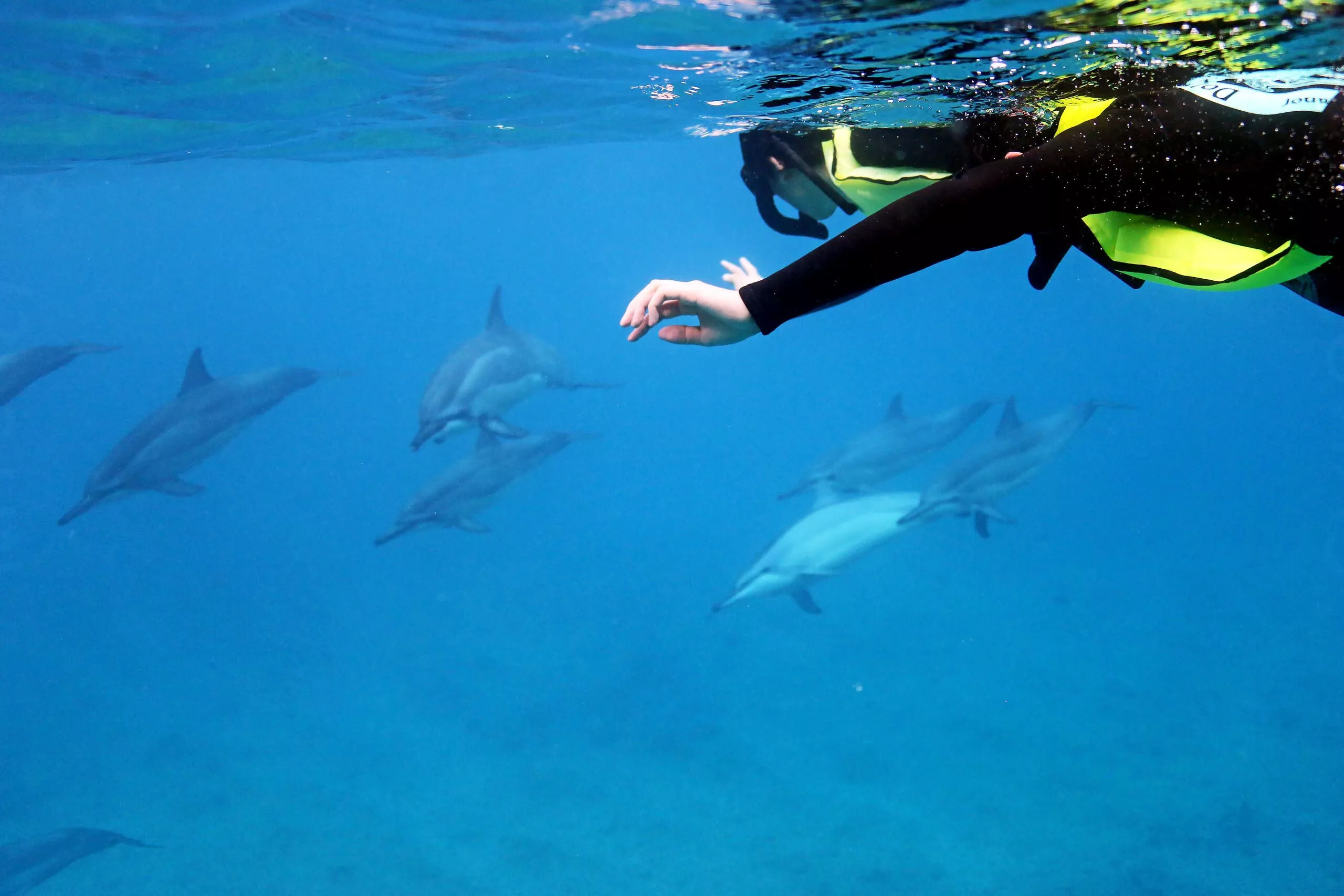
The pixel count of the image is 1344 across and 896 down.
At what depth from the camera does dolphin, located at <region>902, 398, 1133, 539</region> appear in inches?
452

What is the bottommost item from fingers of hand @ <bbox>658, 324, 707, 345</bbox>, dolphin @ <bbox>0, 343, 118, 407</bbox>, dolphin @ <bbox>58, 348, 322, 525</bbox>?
dolphin @ <bbox>58, 348, 322, 525</bbox>

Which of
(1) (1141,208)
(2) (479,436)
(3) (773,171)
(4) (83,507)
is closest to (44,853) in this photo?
(4) (83,507)

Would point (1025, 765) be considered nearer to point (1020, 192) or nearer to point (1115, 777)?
point (1115, 777)

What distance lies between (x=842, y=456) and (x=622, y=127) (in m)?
5.79

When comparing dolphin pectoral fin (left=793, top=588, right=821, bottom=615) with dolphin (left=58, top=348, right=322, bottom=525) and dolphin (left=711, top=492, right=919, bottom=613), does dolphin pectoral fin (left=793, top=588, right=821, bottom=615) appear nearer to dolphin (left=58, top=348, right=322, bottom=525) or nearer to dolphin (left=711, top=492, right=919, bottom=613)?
dolphin (left=711, top=492, right=919, bottom=613)

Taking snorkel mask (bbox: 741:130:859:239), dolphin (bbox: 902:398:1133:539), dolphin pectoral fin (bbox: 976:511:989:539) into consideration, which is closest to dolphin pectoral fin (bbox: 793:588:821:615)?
dolphin (bbox: 902:398:1133:539)

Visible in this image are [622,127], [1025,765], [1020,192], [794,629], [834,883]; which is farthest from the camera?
[794,629]

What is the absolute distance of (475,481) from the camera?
39.0ft

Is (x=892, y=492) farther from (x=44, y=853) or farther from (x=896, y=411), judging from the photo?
(x=44, y=853)

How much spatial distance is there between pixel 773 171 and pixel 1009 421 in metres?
9.09

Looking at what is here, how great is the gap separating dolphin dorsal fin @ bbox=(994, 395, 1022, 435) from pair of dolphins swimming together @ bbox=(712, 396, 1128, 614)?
1 centimetres

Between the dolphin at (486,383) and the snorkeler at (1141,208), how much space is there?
31.7ft

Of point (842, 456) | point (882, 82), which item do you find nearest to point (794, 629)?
point (842, 456)

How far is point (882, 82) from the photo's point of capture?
6.34 meters
